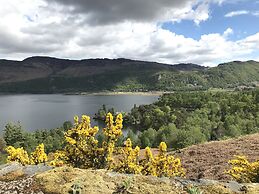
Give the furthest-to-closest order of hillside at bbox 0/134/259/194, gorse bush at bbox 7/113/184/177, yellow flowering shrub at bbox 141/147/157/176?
yellow flowering shrub at bbox 141/147/157/176
gorse bush at bbox 7/113/184/177
hillside at bbox 0/134/259/194

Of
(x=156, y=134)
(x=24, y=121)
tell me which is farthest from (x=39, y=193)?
(x=24, y=121)

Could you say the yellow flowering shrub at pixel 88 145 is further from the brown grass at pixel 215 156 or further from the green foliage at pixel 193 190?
the brown grass at pixel 215 156

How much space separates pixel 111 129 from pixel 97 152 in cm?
176

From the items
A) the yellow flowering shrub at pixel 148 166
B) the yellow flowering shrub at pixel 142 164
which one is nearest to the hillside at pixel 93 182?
the yellow flowering shrub at pixel 142 164

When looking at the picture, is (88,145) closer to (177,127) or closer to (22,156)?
(22,156)

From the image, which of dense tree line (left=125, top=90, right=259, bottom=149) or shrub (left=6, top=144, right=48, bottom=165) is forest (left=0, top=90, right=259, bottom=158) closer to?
dense tree line (left=125, top=90, right=259, bottom=149)

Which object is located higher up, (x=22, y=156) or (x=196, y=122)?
(x=22, y=156)

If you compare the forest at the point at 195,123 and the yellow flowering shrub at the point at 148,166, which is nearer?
the yellow flowering shrub at the point at 148,166

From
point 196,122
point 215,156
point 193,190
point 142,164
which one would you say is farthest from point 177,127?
point 193,190

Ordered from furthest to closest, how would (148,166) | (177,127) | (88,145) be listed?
(177,127)
(148,166)
(88,145)

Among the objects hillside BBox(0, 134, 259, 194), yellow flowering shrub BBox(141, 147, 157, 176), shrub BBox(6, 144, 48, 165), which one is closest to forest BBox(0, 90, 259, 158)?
shrub BBox(6, 144, 48, 165)

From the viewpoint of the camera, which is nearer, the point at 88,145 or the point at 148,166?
the point at 88,145

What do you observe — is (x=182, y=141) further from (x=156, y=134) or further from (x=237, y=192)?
(x=237, y=192)

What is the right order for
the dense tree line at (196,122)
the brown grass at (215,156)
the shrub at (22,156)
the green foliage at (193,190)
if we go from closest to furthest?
1. the green foliage at (193,190)
2. the shrub at (22,156)
3. the brown grass at (215,156)
4. the dense tree line at (196,122)
